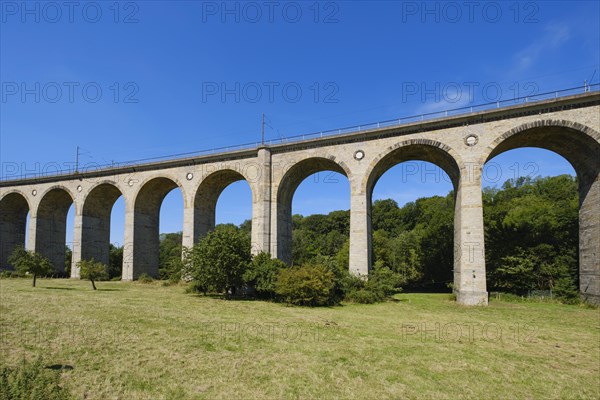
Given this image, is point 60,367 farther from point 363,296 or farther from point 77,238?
point 77,238

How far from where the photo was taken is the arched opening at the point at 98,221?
3581 centimetres

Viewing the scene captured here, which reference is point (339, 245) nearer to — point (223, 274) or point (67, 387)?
point (223, 274)

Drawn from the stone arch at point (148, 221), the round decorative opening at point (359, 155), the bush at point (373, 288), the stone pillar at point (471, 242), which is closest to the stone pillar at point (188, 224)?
the stone arch at point (148, 221)

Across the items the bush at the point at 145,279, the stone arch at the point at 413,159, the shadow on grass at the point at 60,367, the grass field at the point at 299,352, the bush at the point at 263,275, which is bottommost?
the bush at the point at 145,279

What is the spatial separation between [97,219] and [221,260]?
78.3 ft

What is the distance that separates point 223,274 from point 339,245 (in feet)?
147

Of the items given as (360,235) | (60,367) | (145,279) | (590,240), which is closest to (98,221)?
(145,279)

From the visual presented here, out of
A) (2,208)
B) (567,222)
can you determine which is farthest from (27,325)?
(2,208)

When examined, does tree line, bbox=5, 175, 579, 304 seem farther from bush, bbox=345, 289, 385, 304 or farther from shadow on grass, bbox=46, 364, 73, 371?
shadow on grass, bbox=46, 364, 73, 371

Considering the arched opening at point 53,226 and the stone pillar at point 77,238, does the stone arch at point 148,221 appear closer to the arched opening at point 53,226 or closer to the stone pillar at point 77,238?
the stone pillar at point 77,238

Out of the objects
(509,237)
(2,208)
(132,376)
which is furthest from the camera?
(2,208)

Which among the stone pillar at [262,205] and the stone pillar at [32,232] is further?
the stone pillar at [32,232]

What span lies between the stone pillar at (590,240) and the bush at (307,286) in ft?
49.0

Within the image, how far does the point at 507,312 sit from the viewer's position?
18.4 m
